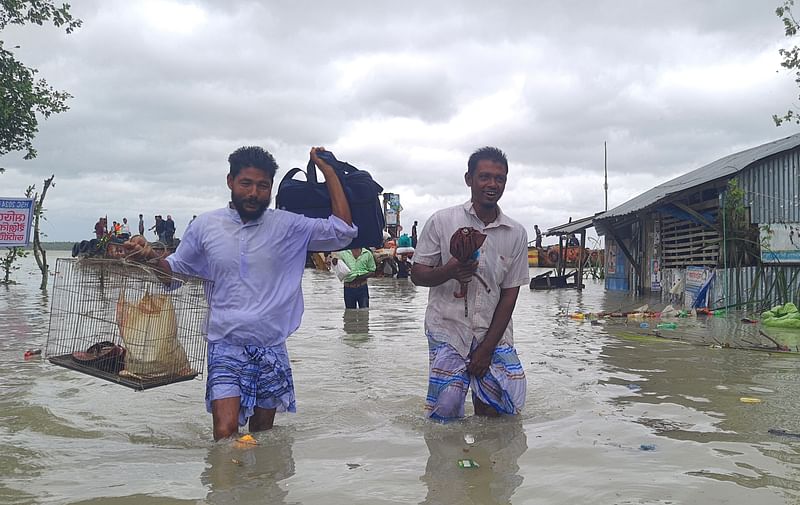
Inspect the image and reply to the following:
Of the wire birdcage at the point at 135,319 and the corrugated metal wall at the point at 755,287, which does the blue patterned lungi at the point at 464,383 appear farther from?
the corrugated metal wall at the point at 755,287

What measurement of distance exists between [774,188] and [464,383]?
12.6m

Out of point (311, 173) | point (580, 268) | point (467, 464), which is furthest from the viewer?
point (580, 268)

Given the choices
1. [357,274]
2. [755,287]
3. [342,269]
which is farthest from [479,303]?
[755,287]

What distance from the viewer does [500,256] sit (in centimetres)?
422

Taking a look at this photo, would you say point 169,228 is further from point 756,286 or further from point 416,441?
point 416,441

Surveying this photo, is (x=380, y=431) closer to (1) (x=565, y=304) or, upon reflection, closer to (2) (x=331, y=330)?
(2) (x=331, y=330)

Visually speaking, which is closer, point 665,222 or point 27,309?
point 27,309

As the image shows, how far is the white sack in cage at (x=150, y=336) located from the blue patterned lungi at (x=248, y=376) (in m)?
0.22

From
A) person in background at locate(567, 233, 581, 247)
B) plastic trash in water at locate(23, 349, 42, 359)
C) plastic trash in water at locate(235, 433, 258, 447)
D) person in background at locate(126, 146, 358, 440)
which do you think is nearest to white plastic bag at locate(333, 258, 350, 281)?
plastic trash in water at locate(23, 349, 42, 359)

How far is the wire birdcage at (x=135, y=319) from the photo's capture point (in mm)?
3688

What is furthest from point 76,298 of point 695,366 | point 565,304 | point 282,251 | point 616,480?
point 565,304

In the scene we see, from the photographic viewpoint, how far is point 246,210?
12.5ft

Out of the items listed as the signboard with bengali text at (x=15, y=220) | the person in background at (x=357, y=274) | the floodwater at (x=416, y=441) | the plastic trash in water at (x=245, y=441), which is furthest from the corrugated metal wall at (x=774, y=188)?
the signboard with bengali text at (x=15, y=220)

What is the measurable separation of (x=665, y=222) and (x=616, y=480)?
16.1m
